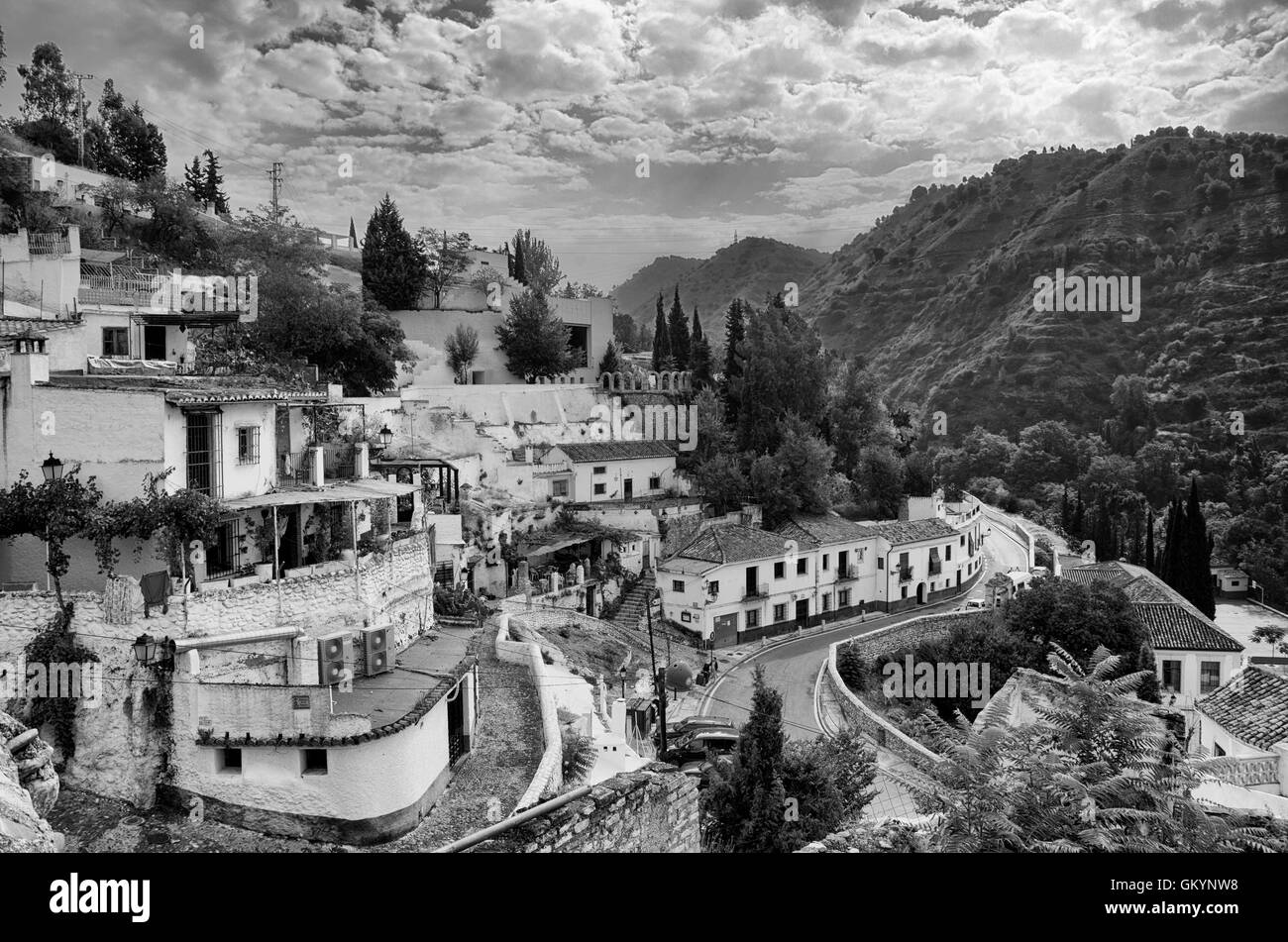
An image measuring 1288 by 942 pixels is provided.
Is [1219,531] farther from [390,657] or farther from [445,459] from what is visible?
[390,657]

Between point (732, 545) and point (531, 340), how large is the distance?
359 inches

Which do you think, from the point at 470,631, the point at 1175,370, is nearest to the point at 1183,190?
the point at 1175,370

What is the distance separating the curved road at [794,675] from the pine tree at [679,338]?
1263 cm

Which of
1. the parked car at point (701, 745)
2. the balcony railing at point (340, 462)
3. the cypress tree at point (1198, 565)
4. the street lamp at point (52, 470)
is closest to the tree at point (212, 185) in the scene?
the balcony railing at point (340, 462)

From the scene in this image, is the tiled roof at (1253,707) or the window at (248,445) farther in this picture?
the window at (248,445)

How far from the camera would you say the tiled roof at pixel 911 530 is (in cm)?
2889

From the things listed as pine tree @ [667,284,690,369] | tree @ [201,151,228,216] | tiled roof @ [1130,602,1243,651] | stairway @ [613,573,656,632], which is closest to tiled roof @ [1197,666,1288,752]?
tiled roof @ [1130,602,1243,651]

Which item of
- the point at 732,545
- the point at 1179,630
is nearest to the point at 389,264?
the point at 732,545

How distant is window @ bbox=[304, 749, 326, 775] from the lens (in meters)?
9.05

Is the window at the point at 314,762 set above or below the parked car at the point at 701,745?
above

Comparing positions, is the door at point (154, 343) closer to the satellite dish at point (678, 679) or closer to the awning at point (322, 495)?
the awning at point (322, 495)

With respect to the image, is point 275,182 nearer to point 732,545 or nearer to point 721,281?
point 732,545

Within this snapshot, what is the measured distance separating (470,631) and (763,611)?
12.1 meters
